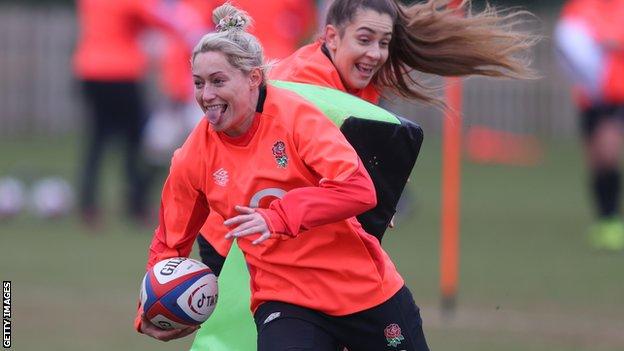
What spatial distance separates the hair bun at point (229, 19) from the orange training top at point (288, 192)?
253mm

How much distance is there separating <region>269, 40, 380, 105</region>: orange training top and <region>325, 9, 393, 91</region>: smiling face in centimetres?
4

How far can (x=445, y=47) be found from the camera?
662 centimetres

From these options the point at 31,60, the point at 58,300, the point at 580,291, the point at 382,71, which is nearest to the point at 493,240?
the point at 580,291

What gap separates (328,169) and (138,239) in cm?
727

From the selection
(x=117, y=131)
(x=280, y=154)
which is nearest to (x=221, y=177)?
(x=280, y=154)

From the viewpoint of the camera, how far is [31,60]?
74.0ft

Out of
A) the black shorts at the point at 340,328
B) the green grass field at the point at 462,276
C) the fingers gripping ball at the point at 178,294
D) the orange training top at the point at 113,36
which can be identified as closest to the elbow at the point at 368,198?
the black shorts at the point at 340,328

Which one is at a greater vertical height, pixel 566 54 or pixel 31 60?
pixel 566 54

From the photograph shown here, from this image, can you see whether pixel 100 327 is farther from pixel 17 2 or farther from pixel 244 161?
pixel 17 2

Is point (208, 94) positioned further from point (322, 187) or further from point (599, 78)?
point (599, 78)

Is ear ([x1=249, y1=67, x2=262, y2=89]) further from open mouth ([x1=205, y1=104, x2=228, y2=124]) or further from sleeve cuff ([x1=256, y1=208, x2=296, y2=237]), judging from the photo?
sleeve cuff ([x1=256, y1=208, x2=296, y2=237])

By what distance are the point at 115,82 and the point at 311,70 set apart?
738 centimetres

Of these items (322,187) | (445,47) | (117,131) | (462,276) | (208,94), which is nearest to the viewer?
(322,187)

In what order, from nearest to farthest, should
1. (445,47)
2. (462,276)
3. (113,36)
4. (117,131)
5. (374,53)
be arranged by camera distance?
(374,53) → (445,47) → (462,276) → (113,36) → (117,131)
